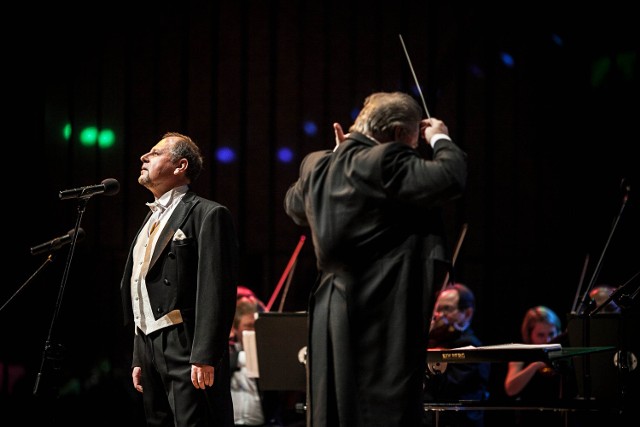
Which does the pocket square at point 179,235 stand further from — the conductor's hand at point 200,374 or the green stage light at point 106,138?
the green stage light at point 106,138

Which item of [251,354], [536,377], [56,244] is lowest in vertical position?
[536,377]

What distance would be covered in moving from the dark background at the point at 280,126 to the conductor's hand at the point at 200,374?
299cm

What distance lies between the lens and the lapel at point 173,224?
293cm

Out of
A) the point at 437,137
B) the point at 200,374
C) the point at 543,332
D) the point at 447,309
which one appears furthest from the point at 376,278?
the point at 543,332

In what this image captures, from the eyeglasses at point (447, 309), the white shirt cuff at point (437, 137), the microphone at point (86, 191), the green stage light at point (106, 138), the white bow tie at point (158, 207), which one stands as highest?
the green stage light at point (106, 138)

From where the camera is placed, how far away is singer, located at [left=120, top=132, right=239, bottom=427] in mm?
2760

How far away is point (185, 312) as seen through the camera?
2.86 meters

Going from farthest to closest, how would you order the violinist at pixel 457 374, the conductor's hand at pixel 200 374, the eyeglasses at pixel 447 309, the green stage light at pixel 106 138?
the green stage light at pixel 106 138, the eyeglasses at pixel 447 309, the violinist at pixel 457 374, the conductor's hand at pixel 200 374

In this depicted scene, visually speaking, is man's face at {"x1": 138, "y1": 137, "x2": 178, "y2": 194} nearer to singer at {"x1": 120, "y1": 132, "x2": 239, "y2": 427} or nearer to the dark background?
singer at {"x1": 120, "y1": 132, "x2": 239, "y2": 427}

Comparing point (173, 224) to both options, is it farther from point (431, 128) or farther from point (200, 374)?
point (431, 128)

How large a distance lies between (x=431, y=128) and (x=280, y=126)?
3691 millimetres

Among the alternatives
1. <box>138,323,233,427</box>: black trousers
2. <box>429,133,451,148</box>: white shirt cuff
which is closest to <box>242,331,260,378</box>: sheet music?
<box>138,323,233,427</box>: black trousers

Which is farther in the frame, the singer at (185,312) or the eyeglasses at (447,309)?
the eyeglasses at (447,309)

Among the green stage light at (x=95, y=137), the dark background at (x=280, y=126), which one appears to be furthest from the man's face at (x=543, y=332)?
the green stage light at (x=95, y=137)
